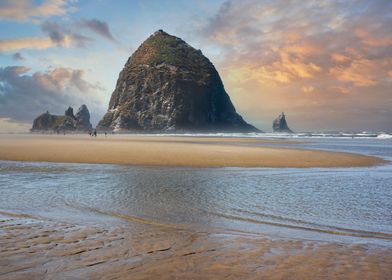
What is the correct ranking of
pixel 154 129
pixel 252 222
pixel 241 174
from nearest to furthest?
pixel 252 222 → pixel 241 174 → pixel 154 129

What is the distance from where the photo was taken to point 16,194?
40.8 feet

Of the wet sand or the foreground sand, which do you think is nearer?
the wet sand

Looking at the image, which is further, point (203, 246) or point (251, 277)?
point (203, 246)

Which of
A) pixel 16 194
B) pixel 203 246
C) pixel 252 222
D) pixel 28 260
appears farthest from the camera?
pixel 16 194

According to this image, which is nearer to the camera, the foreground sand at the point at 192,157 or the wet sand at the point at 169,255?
the wet sand at the point at 169,255

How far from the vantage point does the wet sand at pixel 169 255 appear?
209 inches

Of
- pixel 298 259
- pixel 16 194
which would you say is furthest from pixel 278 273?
pixel 16 194

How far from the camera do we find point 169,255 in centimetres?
621

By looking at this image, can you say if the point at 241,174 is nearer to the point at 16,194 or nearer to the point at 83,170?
the point at 83,170

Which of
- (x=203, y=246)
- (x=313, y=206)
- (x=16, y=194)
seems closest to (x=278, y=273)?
(x=203, y=246)

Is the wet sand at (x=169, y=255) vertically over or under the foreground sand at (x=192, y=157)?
under

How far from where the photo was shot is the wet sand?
5.32 m

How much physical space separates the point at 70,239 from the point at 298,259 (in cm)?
476

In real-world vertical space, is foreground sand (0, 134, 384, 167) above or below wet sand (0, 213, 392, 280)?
above
